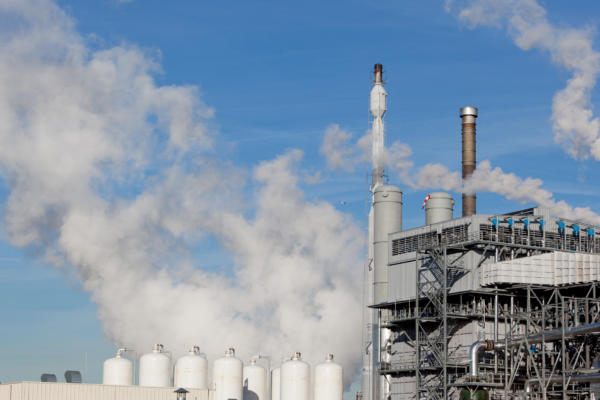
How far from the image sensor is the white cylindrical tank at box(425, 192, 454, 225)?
257ft

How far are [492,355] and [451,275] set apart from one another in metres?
7.48

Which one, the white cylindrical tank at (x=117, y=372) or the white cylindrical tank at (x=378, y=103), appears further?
the white cylindrical tank at (x=378, y=103)

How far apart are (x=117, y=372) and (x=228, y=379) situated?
934cm

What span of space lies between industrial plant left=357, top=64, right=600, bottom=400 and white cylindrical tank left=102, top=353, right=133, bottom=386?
2307cm

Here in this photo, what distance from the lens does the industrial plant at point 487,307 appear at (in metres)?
63.2

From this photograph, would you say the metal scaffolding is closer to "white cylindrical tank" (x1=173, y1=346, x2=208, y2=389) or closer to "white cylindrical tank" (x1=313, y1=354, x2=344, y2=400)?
"white cylindrical tank" (x1=313, y1=354, x2=344, y2=400)

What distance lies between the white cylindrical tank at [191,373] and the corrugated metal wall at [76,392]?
14.8 ft

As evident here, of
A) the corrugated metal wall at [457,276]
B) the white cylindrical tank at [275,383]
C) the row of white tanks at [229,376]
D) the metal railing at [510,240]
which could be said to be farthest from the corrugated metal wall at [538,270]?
the white cylindrical tank at [275,383]

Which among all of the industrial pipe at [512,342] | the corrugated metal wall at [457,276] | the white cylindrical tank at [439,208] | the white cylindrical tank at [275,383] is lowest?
the white cylindrical tank at [275,383]

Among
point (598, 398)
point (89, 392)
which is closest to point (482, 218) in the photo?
point (598, 398)

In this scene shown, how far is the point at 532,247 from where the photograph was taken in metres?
69.9

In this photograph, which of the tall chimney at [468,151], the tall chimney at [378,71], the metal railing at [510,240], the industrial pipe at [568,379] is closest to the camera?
the industrial pipe at [568,379]

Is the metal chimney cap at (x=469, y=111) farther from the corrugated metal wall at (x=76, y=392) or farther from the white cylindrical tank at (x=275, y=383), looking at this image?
the corrugated metal wall at (x=76, y=392)

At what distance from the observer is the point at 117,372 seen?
225ft
